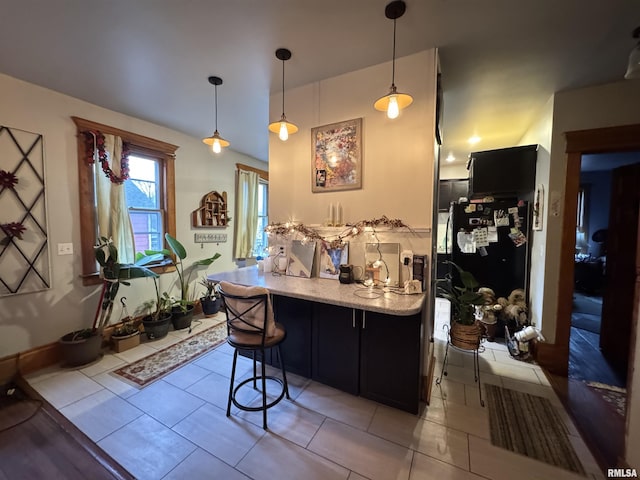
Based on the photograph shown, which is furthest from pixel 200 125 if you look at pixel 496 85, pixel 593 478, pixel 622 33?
pixel 593 478

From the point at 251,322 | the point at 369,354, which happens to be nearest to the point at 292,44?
the point at 251,322

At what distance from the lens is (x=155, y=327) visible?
3064 millimetres

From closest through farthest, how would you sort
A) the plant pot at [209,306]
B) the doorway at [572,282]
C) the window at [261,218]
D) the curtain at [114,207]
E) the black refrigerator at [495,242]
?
the doorway at [572,282] → the curtain at [114,207] → the black refrigerator at [495,242] → the plant pot at [209,306] → the window at [261,218]

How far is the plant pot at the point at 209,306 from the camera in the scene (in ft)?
12.6

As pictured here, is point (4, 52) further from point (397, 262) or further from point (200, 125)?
point (397, 262)

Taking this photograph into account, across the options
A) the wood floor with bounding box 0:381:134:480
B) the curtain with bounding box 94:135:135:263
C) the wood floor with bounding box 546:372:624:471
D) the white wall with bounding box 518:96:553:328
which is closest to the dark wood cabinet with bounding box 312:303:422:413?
the wood floor with bounding box 546:372:624:471

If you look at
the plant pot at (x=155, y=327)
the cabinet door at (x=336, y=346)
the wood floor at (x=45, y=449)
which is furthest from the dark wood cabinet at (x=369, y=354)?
the plant pot at (x=155, y=327)

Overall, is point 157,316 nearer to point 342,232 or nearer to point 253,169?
point 342,232

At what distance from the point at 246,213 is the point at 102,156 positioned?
220cm

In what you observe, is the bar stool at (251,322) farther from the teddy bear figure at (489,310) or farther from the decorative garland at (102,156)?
the teddy bear figure at (489,310)

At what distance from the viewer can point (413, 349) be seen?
1.82 meters

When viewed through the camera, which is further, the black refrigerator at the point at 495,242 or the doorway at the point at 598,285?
the black refrigerator at the point at 495,242

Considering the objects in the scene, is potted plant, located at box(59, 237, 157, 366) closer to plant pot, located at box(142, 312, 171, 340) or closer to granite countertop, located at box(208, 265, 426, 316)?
plant pot, located at box(142, 312, 171, 340)

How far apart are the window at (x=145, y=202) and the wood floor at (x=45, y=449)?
6.25 feet
